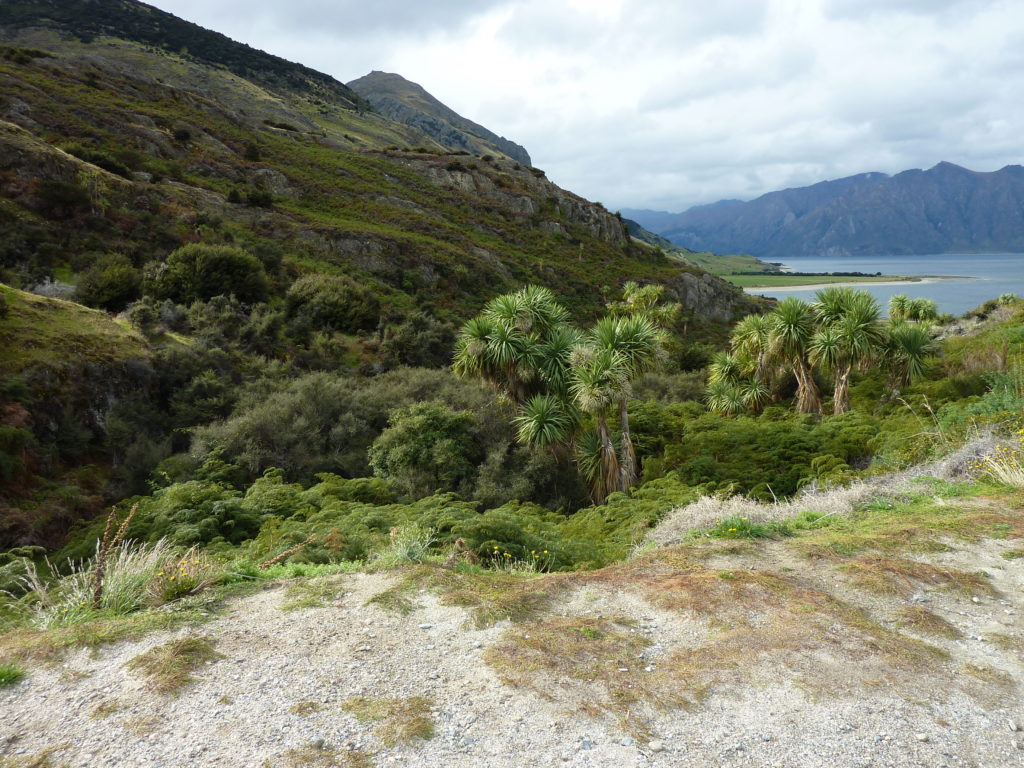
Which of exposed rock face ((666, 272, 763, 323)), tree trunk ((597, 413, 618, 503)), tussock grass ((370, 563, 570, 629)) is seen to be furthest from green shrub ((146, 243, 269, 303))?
exposed rock face ((666, 272, 763, 323))

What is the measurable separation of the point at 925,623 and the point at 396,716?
16.2 ft

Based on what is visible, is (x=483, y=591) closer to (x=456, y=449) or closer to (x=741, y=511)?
(x=741, y=511)

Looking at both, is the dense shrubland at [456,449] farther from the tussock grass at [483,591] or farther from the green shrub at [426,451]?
the tussock grass at [483,591]

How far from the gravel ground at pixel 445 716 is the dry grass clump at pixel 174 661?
78 mm

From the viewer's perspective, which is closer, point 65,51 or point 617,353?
point 617,353

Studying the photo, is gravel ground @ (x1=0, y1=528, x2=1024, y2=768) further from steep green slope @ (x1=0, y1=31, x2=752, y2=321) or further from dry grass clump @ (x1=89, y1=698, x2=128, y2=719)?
steep green slope @ (x1=0, y1=31, x2=752, y2=321)

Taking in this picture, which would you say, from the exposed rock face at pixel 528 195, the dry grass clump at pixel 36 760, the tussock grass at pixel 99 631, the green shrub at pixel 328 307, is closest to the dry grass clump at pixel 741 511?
the tussock grass at pixel 99 631

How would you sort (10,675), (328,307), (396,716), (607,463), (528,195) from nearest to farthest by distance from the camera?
1. (396,716)
2. (10,675)
3. (607,463)
4. (328,307)
5. (528,195)

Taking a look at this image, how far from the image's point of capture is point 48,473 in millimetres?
12508

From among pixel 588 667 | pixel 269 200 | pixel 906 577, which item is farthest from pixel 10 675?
pixel 269 200

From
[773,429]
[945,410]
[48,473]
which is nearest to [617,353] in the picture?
[773,429]

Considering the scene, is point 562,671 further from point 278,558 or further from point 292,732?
point 278,558

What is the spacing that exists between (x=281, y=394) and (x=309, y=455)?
108 inches

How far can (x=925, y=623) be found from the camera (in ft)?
16.0
